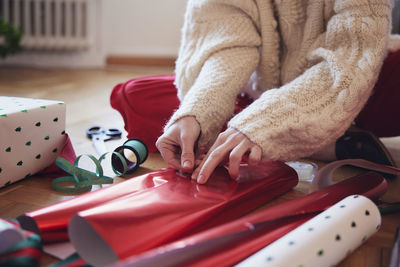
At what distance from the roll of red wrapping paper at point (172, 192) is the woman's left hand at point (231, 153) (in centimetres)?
3

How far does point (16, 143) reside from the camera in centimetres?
80

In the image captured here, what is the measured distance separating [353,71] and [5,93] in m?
1.64

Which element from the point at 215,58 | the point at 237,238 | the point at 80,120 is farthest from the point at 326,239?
the point at 80,120

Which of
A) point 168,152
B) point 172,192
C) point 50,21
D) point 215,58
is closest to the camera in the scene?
point 172,192

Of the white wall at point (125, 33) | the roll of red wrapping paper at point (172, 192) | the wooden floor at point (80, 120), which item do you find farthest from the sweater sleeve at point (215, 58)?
the white wall at point (125, 33)

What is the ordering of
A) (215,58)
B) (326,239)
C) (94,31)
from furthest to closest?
(94,31)
(215,58)
(326,239)

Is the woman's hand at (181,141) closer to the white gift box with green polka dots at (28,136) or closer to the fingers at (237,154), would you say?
the fingers at (237,154)

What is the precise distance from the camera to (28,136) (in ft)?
2.69

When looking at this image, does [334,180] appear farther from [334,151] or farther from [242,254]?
[242,254]

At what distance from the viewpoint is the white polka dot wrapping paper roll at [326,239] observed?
0.47 metres

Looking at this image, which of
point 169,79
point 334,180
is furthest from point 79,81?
point 334,180

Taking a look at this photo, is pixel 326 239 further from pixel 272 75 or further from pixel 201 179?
pixel 272 75

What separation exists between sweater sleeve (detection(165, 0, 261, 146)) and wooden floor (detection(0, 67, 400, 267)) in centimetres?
20

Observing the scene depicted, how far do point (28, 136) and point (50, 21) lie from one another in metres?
2.56
